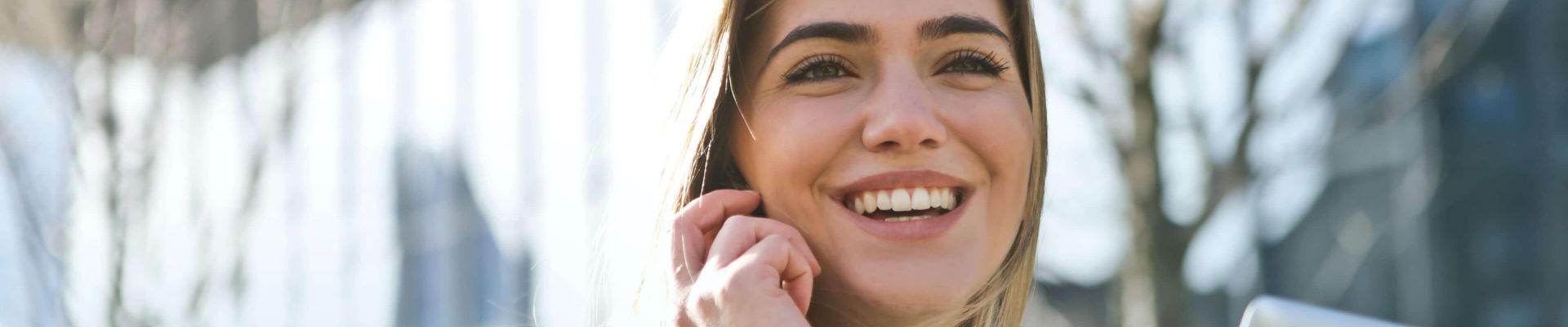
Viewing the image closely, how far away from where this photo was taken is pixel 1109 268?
20.9 feet

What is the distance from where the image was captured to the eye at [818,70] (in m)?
1.83

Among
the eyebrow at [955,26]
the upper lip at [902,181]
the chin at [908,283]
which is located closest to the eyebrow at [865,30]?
the eyebrow at [955,26]

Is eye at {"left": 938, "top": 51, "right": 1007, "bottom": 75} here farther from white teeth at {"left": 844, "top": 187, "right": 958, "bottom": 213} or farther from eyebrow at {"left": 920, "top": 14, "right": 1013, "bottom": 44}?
white teeth at {"left": 844, "top": 187, "right": 958, "bottom": 213}

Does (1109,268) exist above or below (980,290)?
below

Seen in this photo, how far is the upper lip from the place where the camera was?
176cm

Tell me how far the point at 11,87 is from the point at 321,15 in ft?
6.17

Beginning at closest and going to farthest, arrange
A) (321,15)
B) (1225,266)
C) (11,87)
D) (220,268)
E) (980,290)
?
(980,290) → (1225,266) → (220,268) → (11,87) → (321,15)

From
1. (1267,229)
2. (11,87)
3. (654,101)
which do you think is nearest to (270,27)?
(11,87)

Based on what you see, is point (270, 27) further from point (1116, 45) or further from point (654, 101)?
point (654, 101)

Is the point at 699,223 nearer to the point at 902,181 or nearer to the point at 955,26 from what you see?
the point at 902,181

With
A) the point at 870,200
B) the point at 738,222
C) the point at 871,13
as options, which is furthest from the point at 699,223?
the point at 871,13

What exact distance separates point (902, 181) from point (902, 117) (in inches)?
3.6

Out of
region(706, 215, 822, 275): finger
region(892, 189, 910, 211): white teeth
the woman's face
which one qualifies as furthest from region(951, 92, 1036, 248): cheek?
region(706, 215, 822, 275): finger

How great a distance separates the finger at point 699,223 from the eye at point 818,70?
6.9 inches
